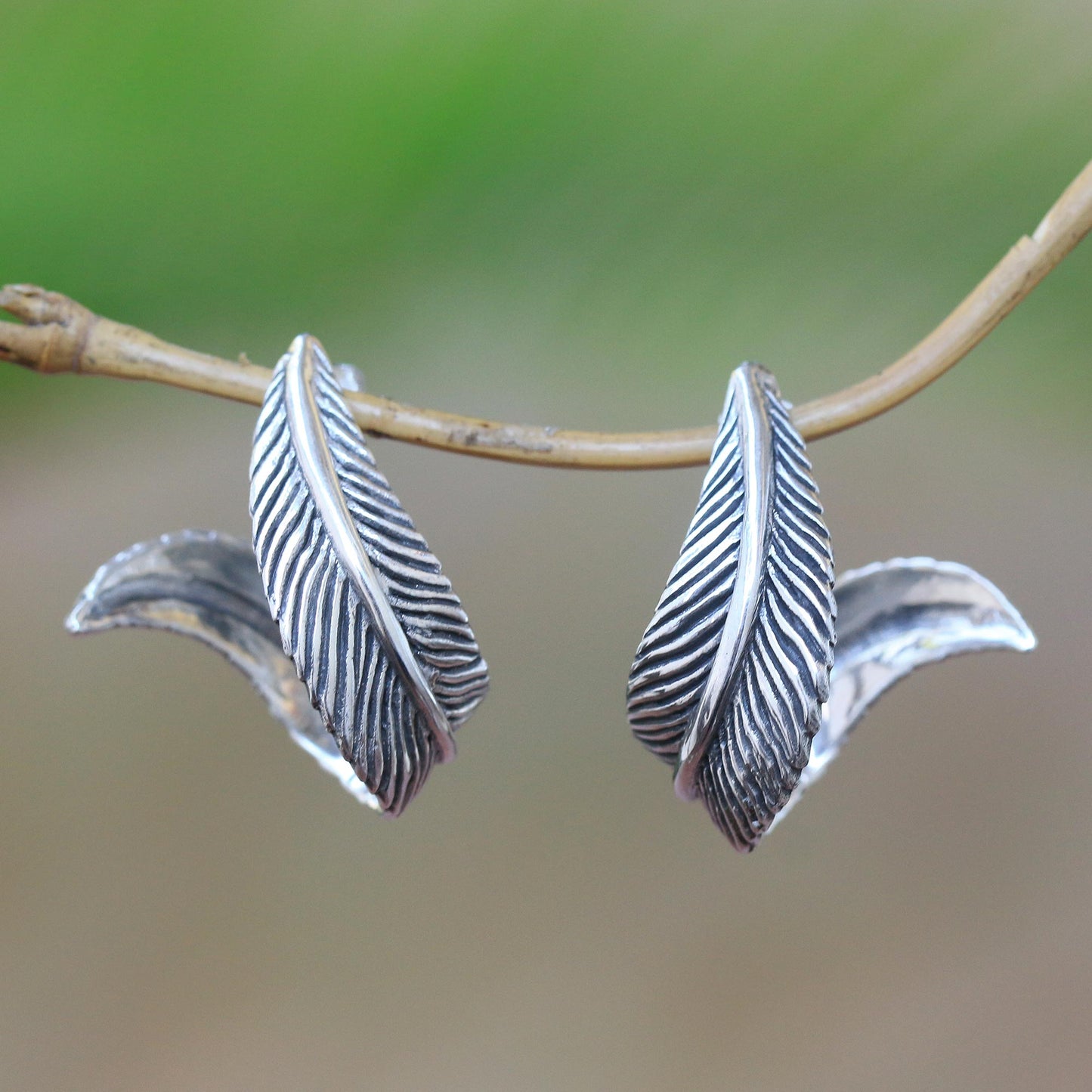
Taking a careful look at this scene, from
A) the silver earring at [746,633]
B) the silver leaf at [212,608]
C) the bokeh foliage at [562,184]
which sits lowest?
the silver earring at [746,633]

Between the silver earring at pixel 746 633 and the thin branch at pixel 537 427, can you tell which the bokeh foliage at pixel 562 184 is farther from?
the silver earring at pixel 746 633

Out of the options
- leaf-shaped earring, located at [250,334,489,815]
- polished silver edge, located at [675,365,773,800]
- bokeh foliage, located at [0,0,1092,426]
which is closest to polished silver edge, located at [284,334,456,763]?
leaf-shaped earring, located at [250,334,489,815]

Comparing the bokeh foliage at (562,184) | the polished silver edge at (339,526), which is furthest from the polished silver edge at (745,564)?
the bokeh foliage at (562,184)

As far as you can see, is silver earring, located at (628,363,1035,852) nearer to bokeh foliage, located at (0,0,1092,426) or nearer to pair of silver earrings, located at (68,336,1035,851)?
pair of silver earrings, located at (68,336,1035,851)

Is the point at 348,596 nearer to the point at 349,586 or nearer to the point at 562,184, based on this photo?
the point at 349,586

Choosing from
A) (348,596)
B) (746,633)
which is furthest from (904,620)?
(348,596)

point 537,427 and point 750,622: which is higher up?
point 537,427

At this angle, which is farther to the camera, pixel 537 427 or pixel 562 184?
pixel 562 184

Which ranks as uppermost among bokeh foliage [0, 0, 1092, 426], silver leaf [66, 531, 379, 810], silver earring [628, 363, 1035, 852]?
bokeh foliage [0, 0, 1092, 426]

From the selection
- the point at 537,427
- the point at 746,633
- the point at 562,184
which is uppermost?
the point at 562,184
